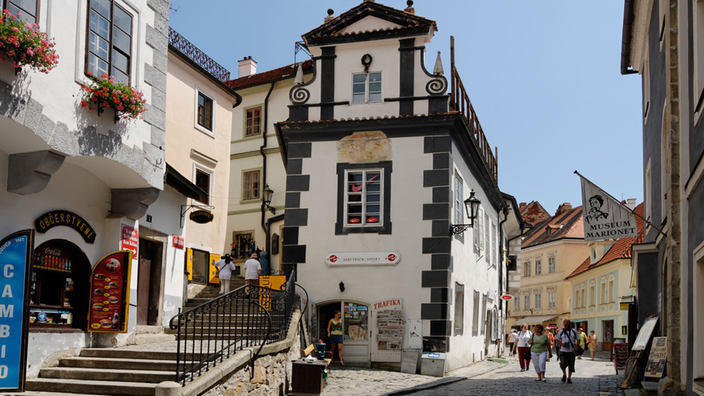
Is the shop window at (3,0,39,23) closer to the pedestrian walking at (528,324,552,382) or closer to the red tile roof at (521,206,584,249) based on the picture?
the pedestrian walking at (528,324,552,382)

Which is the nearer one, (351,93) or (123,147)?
(123,147)

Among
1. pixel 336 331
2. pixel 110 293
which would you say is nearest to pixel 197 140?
pixel 336 331

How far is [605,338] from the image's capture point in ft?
161

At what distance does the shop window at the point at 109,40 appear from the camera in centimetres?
1165

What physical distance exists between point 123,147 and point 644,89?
14.6 m

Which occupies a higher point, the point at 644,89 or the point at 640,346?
the point at 644,89

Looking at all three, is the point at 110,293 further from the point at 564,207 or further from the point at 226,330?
the point at 564,207

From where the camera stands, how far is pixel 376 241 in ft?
64.1

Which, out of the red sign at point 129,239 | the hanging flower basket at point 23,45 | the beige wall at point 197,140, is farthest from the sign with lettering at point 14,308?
the beige wall at point 197,140

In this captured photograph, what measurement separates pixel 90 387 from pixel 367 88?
40.3 ft

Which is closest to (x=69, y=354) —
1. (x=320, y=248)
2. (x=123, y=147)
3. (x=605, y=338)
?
(x=123, y=147)

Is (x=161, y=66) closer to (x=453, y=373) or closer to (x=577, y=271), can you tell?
(x=453, y=373)

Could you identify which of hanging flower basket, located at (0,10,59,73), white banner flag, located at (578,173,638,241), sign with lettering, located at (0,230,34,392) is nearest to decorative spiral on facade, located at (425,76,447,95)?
white banner flag, located at (578,173,638,241)

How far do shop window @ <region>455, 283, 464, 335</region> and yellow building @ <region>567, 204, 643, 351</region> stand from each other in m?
22.6
